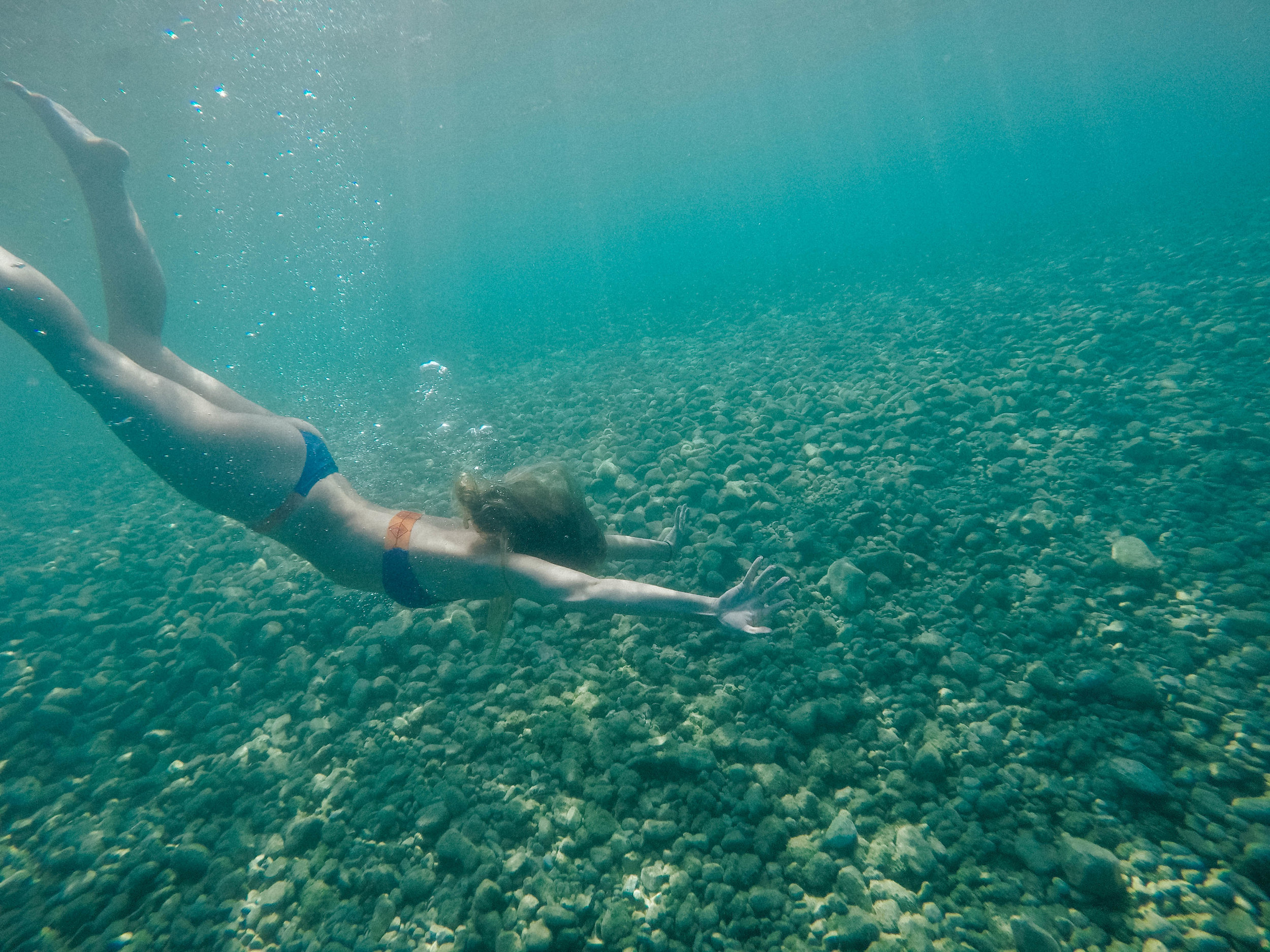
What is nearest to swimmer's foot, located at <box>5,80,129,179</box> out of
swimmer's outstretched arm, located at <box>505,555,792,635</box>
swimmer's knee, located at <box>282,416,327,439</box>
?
swimmer's knee, located at <box>282,416,327,439</box>

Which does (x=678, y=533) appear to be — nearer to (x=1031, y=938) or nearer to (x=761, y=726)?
(x=761, y=726)

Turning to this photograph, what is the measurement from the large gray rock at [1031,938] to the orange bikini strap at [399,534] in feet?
10.6

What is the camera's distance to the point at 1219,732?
2441 millimetres

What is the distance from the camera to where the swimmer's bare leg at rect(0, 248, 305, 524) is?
9.43ft

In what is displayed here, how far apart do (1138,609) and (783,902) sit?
9.29ft

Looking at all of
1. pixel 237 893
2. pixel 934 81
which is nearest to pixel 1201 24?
pixel 934 81

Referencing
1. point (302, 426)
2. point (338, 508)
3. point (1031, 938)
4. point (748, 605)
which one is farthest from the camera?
point (302, 426)

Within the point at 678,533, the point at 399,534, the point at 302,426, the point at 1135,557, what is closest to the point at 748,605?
the point at 678,533

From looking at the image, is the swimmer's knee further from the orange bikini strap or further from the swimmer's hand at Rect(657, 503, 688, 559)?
the swimmer's hand at Rect(657, 503, 688, 559)

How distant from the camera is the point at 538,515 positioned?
3082 mm

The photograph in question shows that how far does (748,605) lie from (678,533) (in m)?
1.47

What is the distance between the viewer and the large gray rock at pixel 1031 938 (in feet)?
6.12

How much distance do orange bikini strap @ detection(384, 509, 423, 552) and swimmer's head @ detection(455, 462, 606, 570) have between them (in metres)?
0.32

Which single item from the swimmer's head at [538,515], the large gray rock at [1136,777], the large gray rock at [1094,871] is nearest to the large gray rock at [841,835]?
the large gray rock at [1094,871]
